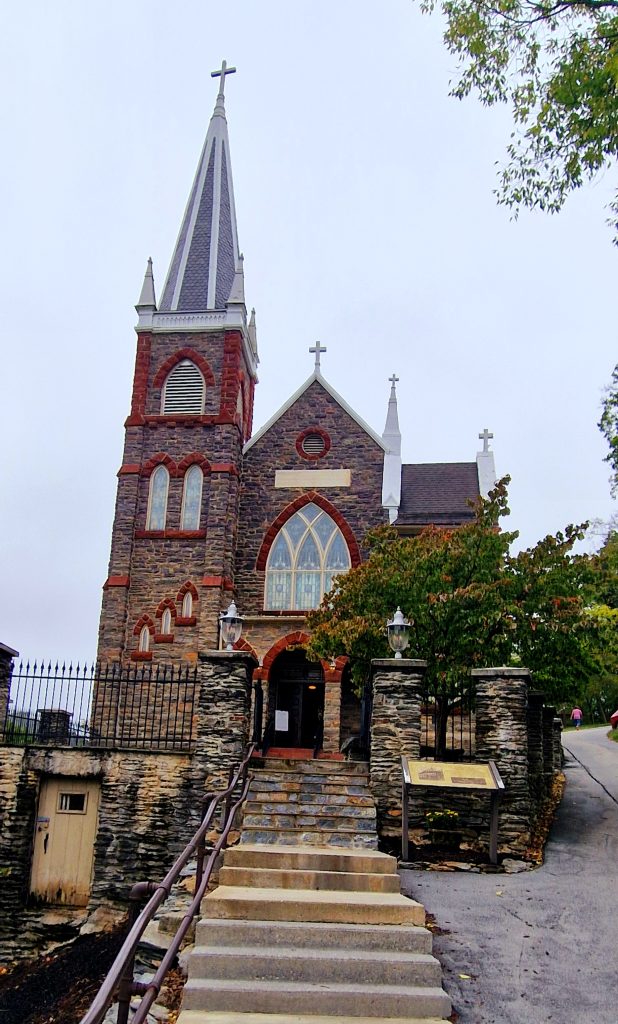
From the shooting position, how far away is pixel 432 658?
13906 mm

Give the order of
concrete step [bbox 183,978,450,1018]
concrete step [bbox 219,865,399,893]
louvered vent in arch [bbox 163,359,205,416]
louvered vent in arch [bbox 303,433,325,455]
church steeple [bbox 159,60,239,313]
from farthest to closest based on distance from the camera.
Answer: church steeple [bbox 159,60,239,313]
louvered vent in arch [bbox 163,359,205,416]
louvered vent in arch [bbox 303,433,325,455]
concrete step [bbox 219,865,399,893]
concrete step [bbox 183,978,450,1018]

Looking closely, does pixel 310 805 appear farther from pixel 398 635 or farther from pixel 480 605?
pixel 480 605

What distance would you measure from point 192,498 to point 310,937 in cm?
1764

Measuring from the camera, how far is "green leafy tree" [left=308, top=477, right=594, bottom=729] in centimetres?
1368

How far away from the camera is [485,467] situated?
82.2 ft

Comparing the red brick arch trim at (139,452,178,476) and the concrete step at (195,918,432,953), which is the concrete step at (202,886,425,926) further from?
the red brick arch trim at (139,452,178,476)

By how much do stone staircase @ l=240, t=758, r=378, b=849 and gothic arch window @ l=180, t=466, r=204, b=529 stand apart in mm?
12104

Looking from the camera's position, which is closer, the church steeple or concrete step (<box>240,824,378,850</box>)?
concrete step (<box>240,824,378,850</box>)

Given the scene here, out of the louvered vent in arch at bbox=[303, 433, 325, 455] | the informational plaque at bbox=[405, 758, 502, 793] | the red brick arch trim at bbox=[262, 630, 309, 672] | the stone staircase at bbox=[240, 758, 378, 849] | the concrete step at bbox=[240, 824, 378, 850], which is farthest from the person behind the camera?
the louvered vent in arch at bbox=[303, 433, 325, 455]

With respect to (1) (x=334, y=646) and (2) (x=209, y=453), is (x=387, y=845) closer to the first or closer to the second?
(1) (x=334, y=646)

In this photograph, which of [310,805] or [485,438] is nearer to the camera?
[310,805]

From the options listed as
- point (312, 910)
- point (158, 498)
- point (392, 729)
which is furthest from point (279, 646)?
point (312, 910)

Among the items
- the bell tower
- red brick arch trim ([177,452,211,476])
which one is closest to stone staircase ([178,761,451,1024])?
the bell tower

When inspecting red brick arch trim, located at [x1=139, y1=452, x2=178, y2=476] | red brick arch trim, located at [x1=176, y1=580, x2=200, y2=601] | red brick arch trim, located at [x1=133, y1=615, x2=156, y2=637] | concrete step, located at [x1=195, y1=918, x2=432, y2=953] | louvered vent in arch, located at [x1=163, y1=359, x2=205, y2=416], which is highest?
louvered vent in arch, located at [x1=163, y1=359, x2=205, y2=416]
